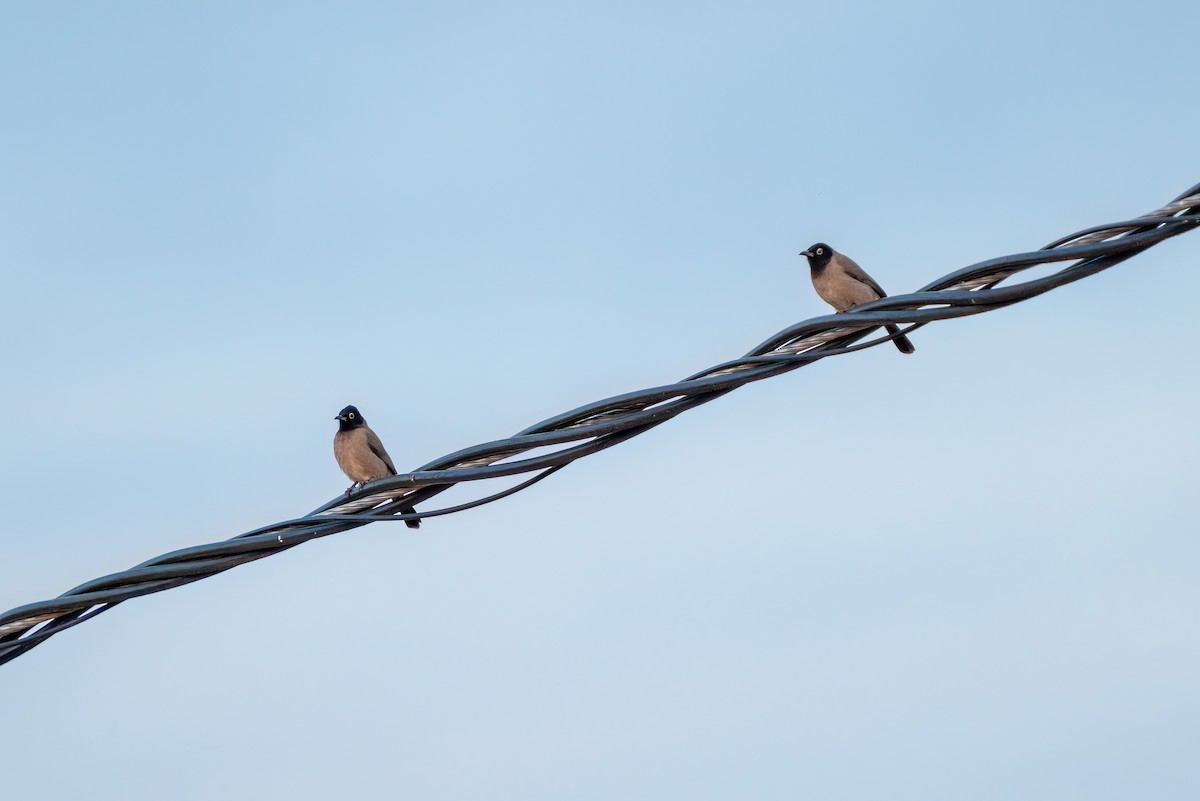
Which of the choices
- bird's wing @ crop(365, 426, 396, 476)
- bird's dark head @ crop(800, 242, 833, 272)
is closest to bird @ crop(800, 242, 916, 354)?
bird's dark head @ crop(800, 242, 833, 272)

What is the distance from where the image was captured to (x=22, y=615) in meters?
4.36

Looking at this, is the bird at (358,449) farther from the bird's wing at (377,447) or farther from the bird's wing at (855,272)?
the bird's wing at (855,272)

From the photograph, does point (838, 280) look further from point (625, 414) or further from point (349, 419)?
point (625, 414)

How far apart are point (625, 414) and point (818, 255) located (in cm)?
607

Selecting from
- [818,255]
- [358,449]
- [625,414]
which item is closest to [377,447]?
[358,449]

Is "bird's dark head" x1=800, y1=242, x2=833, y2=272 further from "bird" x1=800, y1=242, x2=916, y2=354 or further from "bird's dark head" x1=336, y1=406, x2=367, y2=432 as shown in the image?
"bird's dark head" x1=336, y1=406, x2=367, y2=432

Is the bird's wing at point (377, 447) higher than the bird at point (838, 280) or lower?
higher

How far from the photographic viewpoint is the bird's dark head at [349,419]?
10.3 metres

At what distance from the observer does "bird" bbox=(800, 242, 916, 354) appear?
994cm

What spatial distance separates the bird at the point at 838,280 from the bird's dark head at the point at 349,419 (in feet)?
11.9

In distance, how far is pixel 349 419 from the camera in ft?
33.8

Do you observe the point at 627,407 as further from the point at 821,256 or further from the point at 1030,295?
the point at 821,256

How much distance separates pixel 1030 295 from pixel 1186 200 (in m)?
0.59

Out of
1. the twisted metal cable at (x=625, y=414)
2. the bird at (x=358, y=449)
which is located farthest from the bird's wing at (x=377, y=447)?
the twisted metal cable at (x=625, y=414)
